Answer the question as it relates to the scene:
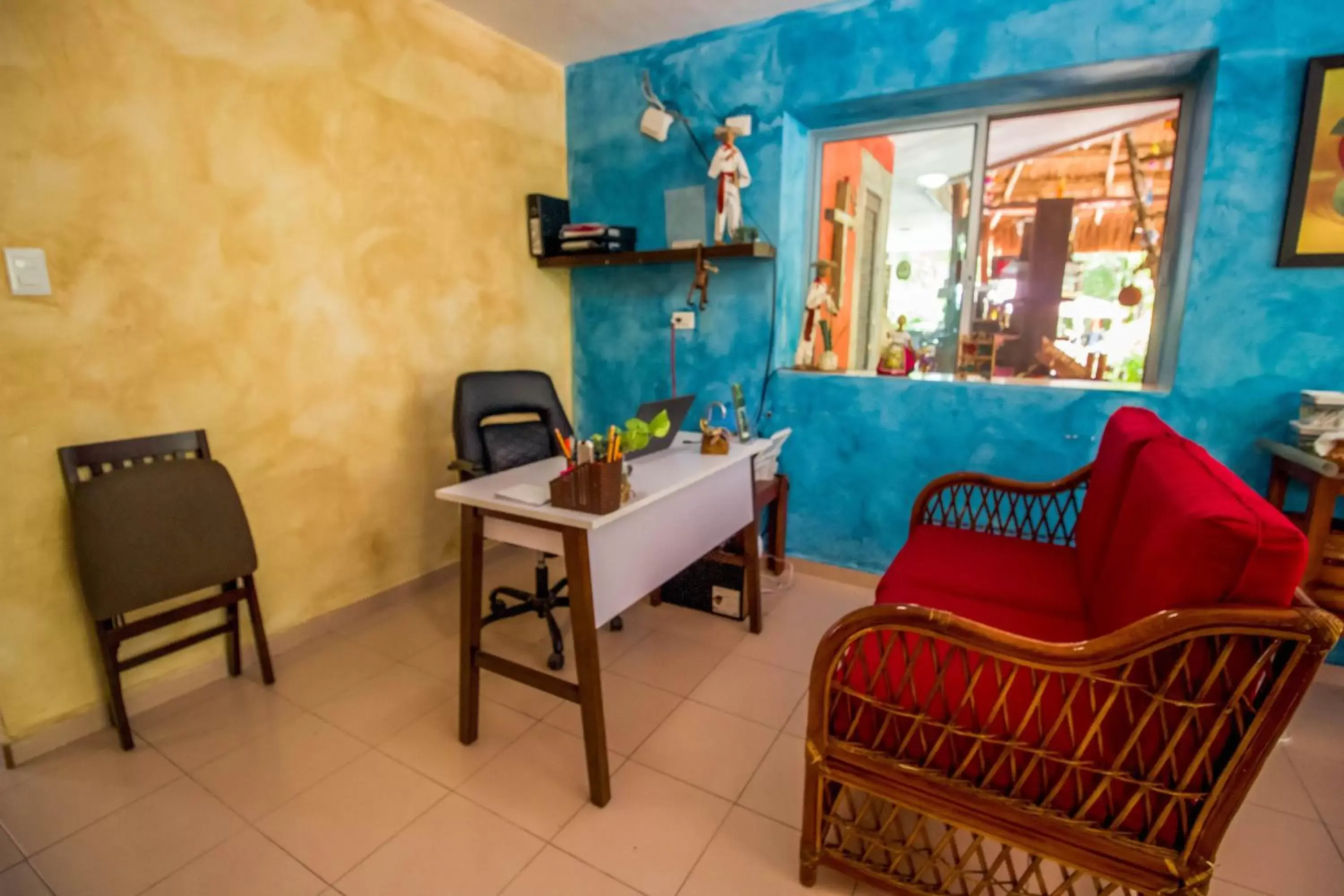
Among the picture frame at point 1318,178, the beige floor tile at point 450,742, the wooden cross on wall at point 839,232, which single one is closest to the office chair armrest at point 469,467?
the beige floor tile at point 450,742

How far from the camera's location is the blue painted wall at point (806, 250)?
2129 mm

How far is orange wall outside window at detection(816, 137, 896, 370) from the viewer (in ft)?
10.6

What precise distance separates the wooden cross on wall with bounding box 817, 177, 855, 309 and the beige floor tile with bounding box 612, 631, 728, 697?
185 cm

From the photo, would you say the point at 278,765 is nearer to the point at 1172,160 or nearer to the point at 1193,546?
the point at 1193,546

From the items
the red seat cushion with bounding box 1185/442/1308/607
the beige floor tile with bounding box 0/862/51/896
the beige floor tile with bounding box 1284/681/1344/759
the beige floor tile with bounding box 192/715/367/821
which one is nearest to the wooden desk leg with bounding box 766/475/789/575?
the beige floor tile with bounding box 1284/681/1344/759

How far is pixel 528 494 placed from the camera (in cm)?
173

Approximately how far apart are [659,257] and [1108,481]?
210cm

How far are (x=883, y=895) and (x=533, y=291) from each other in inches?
119

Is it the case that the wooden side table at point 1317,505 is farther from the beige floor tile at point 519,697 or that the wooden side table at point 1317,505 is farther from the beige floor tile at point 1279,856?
the beige floor tile at point 519,697

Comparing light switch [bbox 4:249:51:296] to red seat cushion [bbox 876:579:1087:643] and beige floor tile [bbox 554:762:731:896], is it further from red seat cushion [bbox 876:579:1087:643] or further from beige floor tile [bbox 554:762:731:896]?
red seat cushion [bbox 876:579:1087:643]

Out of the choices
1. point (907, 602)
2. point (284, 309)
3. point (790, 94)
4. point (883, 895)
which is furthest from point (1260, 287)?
point (284, 309)

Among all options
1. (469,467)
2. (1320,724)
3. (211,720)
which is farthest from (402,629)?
(1320,724)

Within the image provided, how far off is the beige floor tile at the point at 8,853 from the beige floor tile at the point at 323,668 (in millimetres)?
700

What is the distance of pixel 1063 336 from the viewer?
9.18 ft
